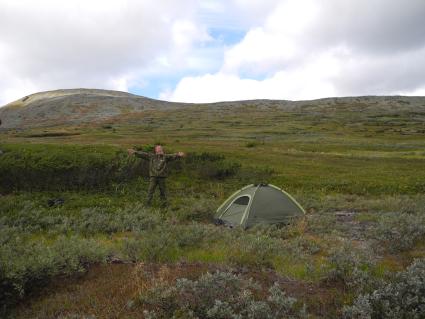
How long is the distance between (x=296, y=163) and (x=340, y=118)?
8055cm

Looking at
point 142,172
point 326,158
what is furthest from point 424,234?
point 326,158

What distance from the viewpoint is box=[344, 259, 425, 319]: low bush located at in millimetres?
6070

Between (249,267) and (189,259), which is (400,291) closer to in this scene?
(249,267)

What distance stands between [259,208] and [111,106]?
131 metres

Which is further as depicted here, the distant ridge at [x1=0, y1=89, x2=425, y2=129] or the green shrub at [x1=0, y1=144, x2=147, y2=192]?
the distant ridge at [x1=0, y1=89, x2=425, y2=129]

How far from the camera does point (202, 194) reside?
21719 mm

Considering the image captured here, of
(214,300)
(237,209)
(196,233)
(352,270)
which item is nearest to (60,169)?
(237,209)

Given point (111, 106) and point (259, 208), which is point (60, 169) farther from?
point (111, 106)

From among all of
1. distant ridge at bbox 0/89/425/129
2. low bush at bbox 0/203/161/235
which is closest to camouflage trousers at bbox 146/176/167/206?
low bush at bbox 0/203/161/235

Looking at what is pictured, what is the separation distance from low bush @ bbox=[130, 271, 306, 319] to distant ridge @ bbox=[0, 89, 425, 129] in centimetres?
10779

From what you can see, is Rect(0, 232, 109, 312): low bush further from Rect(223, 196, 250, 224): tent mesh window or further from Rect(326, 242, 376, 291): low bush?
Rect(223, 196, 250, 224): tent mesh window

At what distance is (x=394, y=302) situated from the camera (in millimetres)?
6449

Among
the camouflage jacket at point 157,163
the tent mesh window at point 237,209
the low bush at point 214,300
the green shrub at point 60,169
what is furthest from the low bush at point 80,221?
the low bush at point 214,300

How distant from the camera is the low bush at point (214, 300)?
5984 mm
